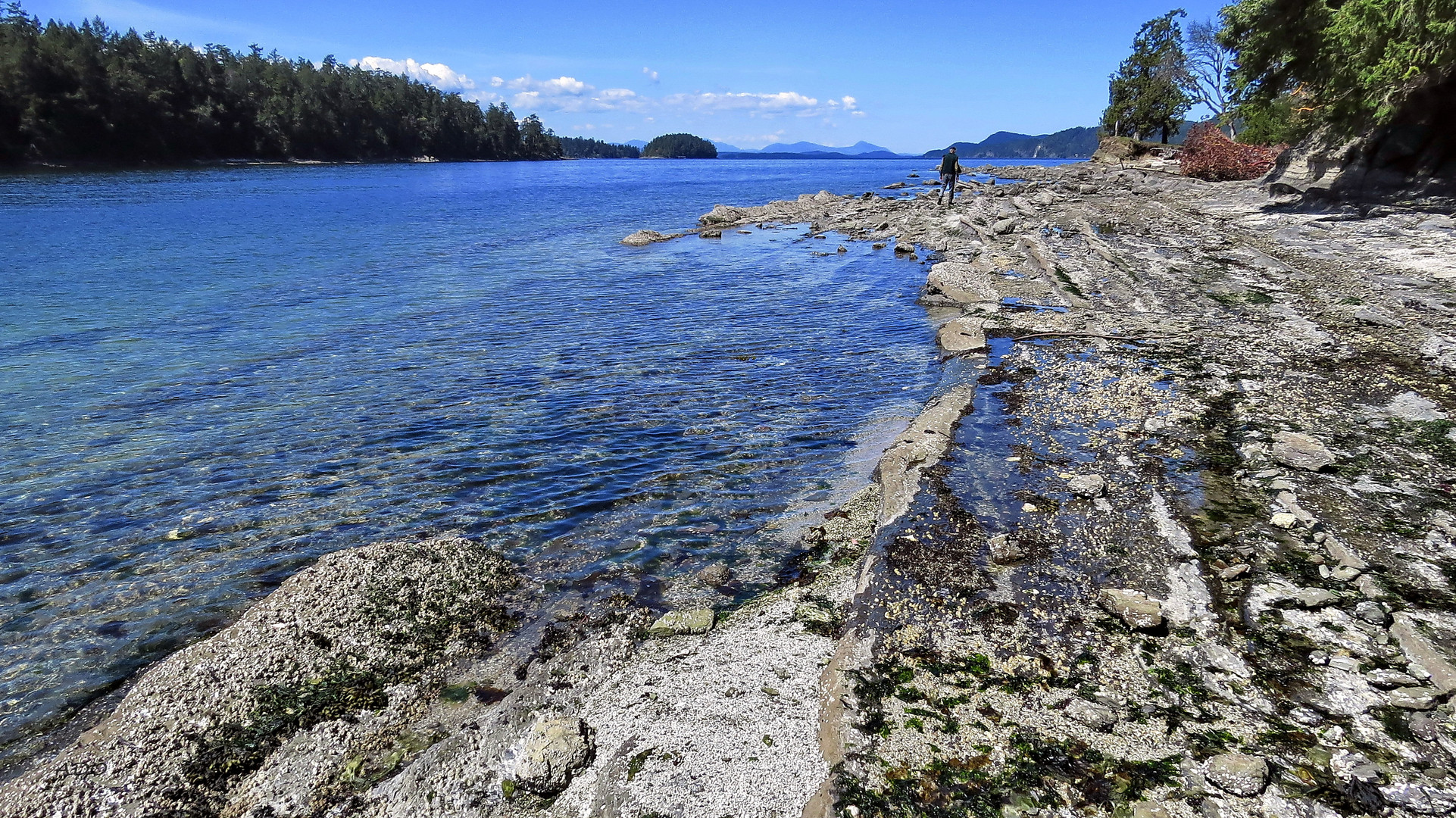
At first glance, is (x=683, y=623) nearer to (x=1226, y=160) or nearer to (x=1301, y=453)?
(x=1301, y=453)

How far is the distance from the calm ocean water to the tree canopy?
14798 millimetres

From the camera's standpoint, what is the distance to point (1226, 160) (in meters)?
44.6

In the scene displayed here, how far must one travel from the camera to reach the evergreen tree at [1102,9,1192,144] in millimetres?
76000

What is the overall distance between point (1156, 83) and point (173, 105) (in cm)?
13758

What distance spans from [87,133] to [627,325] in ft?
377

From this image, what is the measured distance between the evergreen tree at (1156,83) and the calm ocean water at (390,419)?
68.8 m

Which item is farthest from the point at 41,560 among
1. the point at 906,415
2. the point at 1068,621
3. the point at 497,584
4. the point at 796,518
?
the point at 906,415

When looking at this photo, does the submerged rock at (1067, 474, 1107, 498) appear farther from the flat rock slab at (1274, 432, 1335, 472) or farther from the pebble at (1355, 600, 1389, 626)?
the pebble at (1355, 600, 1389, 626)

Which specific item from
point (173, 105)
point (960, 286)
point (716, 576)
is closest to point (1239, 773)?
point (716, 576)

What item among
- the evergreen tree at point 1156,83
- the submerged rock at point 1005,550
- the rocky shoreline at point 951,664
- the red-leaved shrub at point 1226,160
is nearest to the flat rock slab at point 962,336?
the rocky shoreline at point 951,664

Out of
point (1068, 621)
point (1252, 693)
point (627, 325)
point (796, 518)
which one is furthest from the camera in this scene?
point (627, 325)

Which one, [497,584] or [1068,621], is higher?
[1068,621]

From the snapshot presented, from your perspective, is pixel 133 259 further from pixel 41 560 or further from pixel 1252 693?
pixel 1252 693

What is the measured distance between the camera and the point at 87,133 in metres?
92.2
